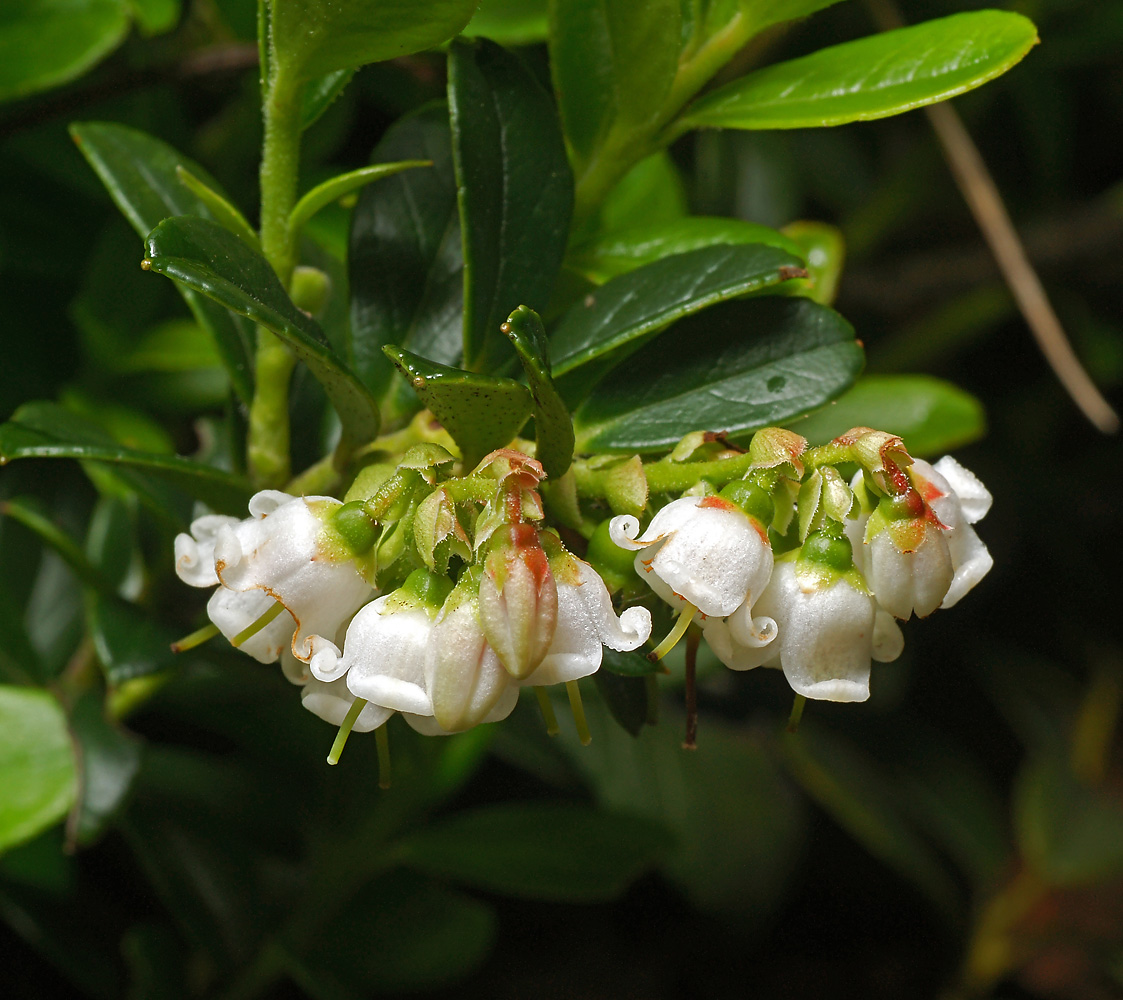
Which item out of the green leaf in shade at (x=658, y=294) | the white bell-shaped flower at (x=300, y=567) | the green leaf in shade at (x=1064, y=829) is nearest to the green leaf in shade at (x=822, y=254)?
the green leaf in shade at (x=658, y=294)

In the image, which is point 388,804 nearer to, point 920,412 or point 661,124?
point 920,412

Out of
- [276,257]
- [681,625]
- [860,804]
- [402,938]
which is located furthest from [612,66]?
[860,804]

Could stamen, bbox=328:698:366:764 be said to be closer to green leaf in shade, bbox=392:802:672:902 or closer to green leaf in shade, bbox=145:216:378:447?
green leaf in shade, bbox=145:216:378:447

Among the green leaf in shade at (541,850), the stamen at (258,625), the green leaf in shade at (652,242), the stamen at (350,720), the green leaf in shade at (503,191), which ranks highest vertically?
the green leaf in shade at (503,191)

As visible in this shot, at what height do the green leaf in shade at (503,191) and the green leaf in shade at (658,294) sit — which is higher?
the green leaf in shade at (503,191)

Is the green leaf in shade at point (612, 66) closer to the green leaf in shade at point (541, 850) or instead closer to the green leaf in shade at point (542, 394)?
the green leaf in shade at point (542, 394)

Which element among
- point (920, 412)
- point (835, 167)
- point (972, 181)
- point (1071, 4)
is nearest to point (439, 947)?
point (920, 412)

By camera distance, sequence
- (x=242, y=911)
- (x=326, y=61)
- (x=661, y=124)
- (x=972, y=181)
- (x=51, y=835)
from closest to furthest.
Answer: (x=326, y=61) → (x=661, y=124) → (x=51, y=835) → (x=242, y=911) → (x=972, y=181)
